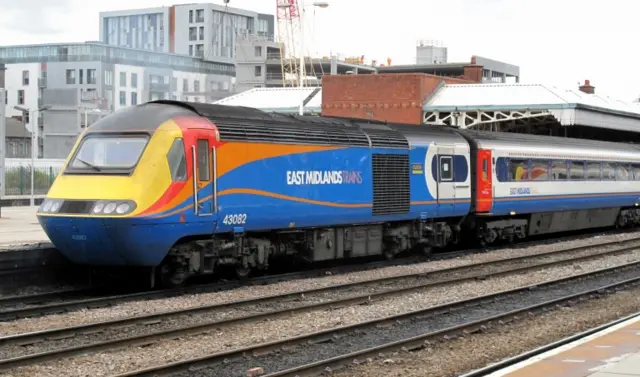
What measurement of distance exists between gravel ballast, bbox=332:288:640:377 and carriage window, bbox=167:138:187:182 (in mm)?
5793

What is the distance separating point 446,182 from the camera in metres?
23.2

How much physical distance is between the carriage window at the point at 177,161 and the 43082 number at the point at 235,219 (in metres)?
1.30

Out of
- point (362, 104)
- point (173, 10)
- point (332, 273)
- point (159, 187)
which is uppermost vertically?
point (173, 10)

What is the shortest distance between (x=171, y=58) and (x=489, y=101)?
19202 mm

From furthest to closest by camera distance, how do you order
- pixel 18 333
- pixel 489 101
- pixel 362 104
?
pixel 362 104 < pixel 489 101 < pixel 18 333

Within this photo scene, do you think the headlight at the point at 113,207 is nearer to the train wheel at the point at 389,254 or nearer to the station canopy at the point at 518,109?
the train wheel at the point at 389,254

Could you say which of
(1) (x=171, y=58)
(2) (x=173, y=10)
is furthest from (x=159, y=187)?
(2) (x=173, y=10)

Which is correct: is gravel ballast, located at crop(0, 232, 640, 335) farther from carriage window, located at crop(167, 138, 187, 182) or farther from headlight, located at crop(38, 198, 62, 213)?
headlight, located at crop(38, 198, 62, 213)

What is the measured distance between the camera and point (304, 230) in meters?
18.6

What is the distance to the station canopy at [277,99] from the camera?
4766 cm

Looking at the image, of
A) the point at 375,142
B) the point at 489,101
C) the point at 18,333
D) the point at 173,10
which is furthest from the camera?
the point at 173,10

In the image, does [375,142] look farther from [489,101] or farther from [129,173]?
[489,101]

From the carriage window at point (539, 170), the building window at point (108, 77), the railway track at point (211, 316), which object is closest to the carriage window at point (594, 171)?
the carriage window at point (539, 170)

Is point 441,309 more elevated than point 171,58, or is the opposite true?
point 171,58
